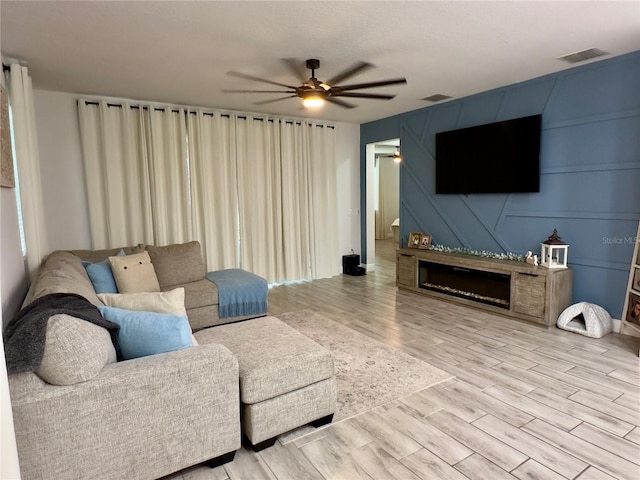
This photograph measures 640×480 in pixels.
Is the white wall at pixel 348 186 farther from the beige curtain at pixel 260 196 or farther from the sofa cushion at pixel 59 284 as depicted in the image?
the sofa cushion at pixel 59 284

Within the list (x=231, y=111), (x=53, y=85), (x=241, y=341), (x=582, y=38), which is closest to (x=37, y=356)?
(x=241, y=341)

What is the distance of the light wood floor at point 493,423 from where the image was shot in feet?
6.46

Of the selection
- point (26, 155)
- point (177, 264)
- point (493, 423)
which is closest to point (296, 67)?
point (177, 264)

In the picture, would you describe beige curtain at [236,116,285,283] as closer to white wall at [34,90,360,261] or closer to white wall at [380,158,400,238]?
white wall at [34,90,360,261]

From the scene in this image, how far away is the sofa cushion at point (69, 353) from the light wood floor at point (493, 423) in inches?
31.4

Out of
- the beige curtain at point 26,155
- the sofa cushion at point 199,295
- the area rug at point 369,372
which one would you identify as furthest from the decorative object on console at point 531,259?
the beige curtain at point 26,155

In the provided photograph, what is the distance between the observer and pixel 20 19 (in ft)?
8.70

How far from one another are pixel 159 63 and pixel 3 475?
3.40 metres

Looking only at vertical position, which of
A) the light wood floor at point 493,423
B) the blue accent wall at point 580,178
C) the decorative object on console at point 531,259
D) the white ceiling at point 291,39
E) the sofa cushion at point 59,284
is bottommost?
the light wood floor at point 493,423

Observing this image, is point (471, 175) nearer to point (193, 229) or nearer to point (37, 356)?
point (193, 229)

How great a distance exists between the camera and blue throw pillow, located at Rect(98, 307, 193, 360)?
191 centimetres

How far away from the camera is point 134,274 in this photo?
3.70 metres

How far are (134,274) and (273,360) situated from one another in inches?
86.3

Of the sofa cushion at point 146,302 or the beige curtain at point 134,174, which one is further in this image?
the beige curtain at point 134,174
